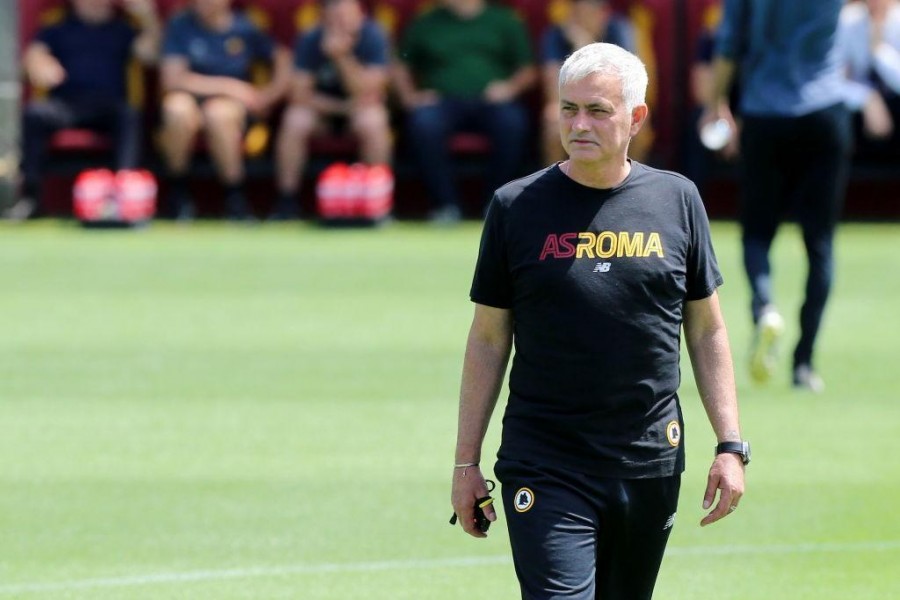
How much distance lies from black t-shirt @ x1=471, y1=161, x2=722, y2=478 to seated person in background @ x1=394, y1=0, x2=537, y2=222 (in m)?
13.0

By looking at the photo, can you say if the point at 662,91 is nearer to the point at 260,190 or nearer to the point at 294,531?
the point at 260,190

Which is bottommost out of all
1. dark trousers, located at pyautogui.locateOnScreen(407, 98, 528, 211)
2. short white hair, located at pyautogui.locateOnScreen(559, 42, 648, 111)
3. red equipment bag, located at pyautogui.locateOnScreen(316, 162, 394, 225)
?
red equipment bag, located at pyautogui.locateOnScreen(316, 162, 394, 225)

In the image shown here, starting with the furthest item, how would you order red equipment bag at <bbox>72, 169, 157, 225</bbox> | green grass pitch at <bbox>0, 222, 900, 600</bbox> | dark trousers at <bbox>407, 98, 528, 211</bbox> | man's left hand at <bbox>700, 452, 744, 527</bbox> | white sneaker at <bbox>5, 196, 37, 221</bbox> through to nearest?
1. white sneaker at <bbox>5, 196, 37, 221</bbox>
2. dark trousers at <bbox>407, 98, 528, 211</bbox>
3. red equipment bag at <bbox>72, 169, 157, 225</bbox>
4. green grass pitch at <bbox>0, 222, 900, 600</bbox>
5. man's left hand at <bbox>700, 452, 744, 527</bbox>

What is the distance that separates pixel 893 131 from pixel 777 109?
8.30 meters

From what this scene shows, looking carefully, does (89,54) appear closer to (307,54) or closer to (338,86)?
(307,54)

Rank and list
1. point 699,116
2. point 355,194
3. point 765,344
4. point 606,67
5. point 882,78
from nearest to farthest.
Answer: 1. point 606,67
2. point 765,344
3. point 882,78
4. point 355,194
5. point 699,116

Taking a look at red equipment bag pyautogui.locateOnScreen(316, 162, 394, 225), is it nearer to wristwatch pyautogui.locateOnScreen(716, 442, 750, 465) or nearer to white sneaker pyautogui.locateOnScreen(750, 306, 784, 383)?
white sneaker pyautogui.locateOnScreen(750, 306, 784, 383)

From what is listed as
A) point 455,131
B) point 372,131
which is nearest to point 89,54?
point 372,131

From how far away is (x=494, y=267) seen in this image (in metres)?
4.69

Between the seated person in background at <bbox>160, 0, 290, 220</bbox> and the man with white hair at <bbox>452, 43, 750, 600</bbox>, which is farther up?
the man with white hair at <bbox>452, 43, 750, 600</bbox>

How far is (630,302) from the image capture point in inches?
182

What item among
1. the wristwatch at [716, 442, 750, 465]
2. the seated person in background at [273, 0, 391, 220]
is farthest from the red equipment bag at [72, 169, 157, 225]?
the wristwatch at [716, 442, 750, 465]

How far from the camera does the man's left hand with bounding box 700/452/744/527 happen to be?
186 inches

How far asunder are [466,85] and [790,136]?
8.44 metres
